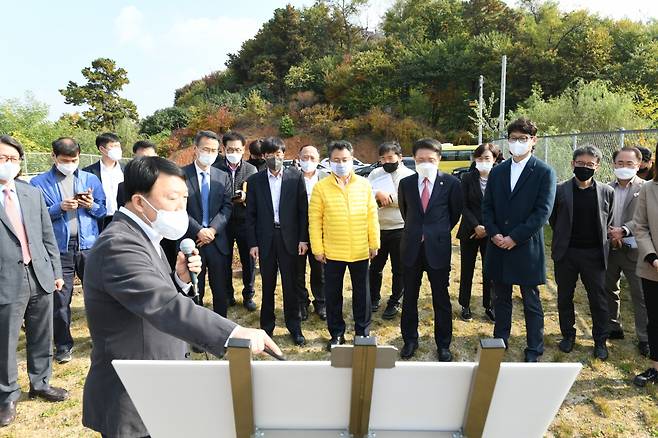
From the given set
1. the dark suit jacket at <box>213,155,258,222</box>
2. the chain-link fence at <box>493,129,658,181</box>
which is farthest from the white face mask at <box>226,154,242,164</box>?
the chain-link fence at <box>493,129,658,181</box>

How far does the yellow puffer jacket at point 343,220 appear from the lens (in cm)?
373

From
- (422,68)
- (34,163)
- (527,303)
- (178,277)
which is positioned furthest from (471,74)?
(178,277)

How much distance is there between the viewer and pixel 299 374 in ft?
3.91

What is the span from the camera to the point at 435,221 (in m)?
→ 3.62

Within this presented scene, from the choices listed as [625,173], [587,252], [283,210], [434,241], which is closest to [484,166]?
[625,173]

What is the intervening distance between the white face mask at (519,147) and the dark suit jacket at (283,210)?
1.92 m

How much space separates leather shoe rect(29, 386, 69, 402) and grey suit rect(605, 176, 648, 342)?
494 cm

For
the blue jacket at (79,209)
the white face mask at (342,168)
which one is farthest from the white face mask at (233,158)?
the white face mask at (342,168)

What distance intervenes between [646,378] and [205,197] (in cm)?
414

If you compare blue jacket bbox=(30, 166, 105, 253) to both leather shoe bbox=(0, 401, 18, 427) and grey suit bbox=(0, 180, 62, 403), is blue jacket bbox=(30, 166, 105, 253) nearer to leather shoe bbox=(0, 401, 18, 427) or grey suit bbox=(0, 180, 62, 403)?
grey suit bbox=(0, 180, 62, 403)

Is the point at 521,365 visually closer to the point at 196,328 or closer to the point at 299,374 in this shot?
the point at 299,374

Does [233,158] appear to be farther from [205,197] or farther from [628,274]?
[628,274]

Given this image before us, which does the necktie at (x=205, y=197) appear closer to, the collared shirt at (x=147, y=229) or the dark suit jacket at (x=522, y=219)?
the collared shirt at (x=147, y=229)

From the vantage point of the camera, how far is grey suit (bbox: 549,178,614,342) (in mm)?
3689
